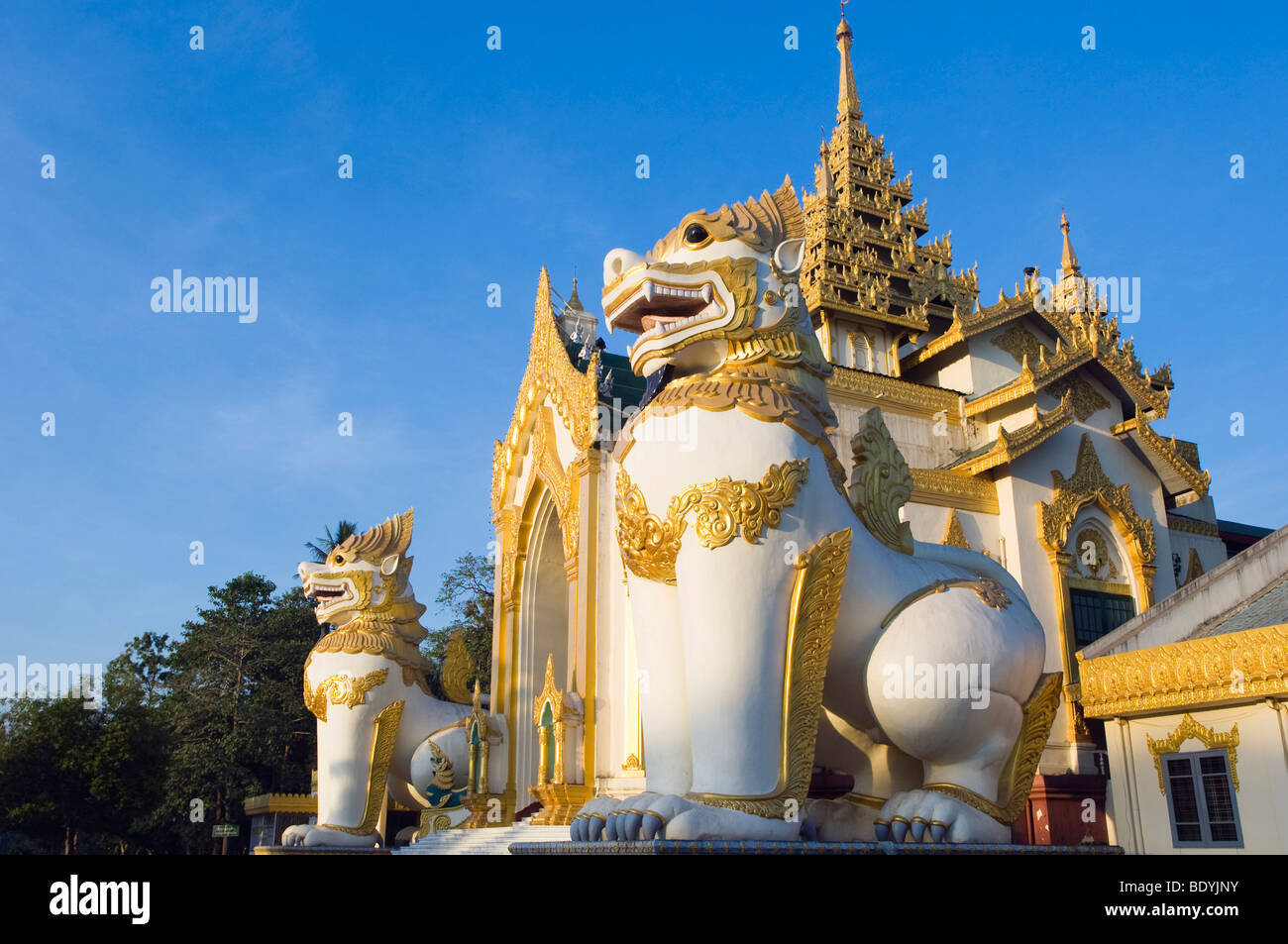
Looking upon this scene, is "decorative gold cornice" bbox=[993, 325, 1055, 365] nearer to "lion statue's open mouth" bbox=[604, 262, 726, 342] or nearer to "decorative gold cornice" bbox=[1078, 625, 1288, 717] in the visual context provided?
"decorative gold cornice" bbox=[1078, 625, 1288, 717]

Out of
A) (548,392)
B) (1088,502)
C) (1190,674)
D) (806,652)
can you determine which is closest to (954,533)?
(1088,502)

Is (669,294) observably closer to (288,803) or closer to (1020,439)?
(1020,439)

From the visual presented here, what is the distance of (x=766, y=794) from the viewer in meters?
4.89

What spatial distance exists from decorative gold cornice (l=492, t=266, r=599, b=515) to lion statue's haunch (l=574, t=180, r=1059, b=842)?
7331 millimetres

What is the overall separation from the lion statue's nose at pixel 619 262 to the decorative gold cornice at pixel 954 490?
8345 mm

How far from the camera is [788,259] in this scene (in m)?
6.00

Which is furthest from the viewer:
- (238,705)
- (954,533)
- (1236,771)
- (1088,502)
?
(238,705)

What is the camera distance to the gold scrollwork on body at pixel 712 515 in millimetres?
5199

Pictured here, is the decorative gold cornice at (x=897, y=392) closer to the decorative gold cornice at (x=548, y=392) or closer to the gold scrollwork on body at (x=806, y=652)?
the decorative gold cornice at (x=548, y=392)

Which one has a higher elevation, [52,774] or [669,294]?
[669,294]

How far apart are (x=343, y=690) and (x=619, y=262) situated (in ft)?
27.8
